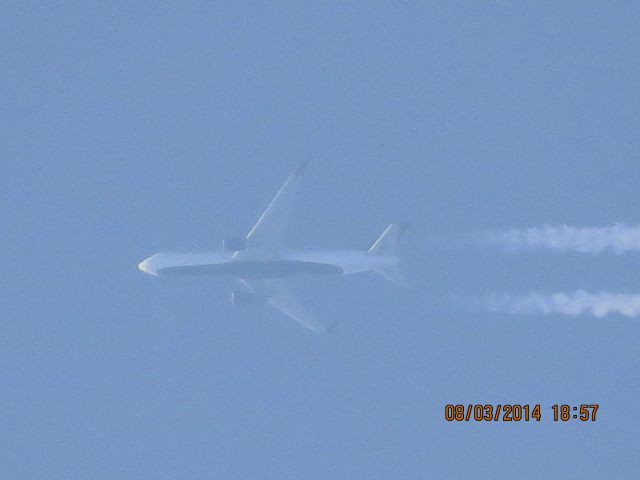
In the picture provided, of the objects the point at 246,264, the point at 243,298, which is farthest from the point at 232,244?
the point at 243,298

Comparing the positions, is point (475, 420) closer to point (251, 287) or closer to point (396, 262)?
point (396, 262)

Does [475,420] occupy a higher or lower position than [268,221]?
lower

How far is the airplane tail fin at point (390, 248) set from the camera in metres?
70.1

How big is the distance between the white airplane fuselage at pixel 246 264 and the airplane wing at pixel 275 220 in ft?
3.26

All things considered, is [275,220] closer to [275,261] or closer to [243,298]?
[275,261]

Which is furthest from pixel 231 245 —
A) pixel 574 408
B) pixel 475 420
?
pixel 574 408

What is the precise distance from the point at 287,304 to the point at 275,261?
7689 millimetres

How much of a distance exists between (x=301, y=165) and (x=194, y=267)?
10255mm

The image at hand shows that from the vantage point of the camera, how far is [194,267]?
65.1 metres

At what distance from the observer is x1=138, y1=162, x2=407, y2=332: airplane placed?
6550cm

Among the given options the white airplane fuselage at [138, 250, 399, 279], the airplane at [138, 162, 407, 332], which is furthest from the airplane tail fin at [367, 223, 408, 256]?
the white airplane fuselage at [138, 250, 399, 279]

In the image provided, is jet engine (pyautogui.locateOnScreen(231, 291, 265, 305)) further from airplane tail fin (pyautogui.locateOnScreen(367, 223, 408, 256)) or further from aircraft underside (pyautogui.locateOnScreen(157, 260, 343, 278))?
airplane tail fin (pyautogui.locateOnScreen(367, 223, 408, 256))

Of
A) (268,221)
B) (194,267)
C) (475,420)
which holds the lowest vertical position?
(475,420)

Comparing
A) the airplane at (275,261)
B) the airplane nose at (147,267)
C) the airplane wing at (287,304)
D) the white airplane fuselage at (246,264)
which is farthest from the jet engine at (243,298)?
the airplane nose at (147,267)
